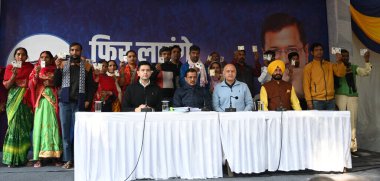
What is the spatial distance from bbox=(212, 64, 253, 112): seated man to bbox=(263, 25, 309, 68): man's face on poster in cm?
230

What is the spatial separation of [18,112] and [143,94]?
65.9 inches

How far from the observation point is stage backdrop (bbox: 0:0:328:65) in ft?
17.2

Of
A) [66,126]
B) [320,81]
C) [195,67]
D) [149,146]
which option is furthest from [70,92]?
[320,81]

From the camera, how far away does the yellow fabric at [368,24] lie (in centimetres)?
462

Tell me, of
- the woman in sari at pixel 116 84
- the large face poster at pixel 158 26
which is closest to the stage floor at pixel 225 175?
the woman in sari at pixel 116 84

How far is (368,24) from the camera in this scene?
481cm

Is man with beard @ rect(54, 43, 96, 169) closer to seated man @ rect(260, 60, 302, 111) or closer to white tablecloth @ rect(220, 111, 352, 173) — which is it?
white tablecloth @ rect(220, 111, 352, 173)

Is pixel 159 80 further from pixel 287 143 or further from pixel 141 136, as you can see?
pixel 287 143

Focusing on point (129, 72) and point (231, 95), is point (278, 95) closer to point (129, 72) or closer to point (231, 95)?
point (231, 95)

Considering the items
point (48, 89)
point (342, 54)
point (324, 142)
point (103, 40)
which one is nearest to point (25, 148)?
point (48, 89)

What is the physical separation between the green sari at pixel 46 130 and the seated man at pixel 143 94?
3.35 feet

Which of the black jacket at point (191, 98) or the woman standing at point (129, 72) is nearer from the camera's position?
the black jacket at point (191, 98)

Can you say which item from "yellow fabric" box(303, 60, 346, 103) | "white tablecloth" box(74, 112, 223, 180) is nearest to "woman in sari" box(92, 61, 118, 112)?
"white tablecloth" box(74, 112, 223, 180)

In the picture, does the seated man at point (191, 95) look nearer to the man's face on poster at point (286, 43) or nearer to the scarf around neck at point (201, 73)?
the scarf around neck at point (201, 73)
